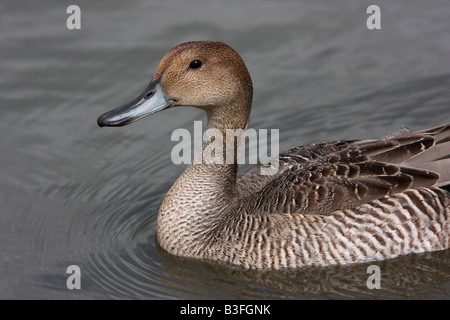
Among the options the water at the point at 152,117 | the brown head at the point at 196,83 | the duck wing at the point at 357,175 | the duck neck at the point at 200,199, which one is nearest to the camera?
the brown head at the point at 196,83

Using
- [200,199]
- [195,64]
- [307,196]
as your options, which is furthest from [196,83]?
[307,196]

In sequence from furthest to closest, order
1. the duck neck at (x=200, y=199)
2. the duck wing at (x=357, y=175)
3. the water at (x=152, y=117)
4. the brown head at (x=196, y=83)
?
the duck neck at (x=200, y=199)
the water at (x=152, y=117)
the duck wing at (x=357, y=175)
the brown head at (x=196, y=83)

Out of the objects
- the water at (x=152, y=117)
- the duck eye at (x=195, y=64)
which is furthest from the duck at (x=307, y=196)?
the water at (x=152, y=117)

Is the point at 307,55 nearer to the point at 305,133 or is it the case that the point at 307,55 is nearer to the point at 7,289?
the point at 305,133

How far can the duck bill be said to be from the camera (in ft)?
23.5

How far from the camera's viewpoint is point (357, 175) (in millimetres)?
7254

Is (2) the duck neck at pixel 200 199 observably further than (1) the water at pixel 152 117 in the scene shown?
Yes

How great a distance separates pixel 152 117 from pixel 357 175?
141 inches

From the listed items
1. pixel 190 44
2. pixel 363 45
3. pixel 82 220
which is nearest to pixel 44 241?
pixel 82 220

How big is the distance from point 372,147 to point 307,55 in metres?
3.46

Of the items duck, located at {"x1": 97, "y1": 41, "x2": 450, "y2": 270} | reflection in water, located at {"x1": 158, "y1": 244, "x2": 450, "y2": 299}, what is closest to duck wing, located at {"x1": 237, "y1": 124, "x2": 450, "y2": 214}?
duck, located at {"x1": 97, "y1": 41, "x2": 450, "y2": 270}

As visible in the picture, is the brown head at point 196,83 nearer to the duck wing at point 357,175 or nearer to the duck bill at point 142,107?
the duck bill at point 142,107

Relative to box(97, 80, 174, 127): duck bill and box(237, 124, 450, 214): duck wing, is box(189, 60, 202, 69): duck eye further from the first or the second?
box(237, 124, 450, 214): duck wing

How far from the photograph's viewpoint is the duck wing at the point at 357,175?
23.7 feet
